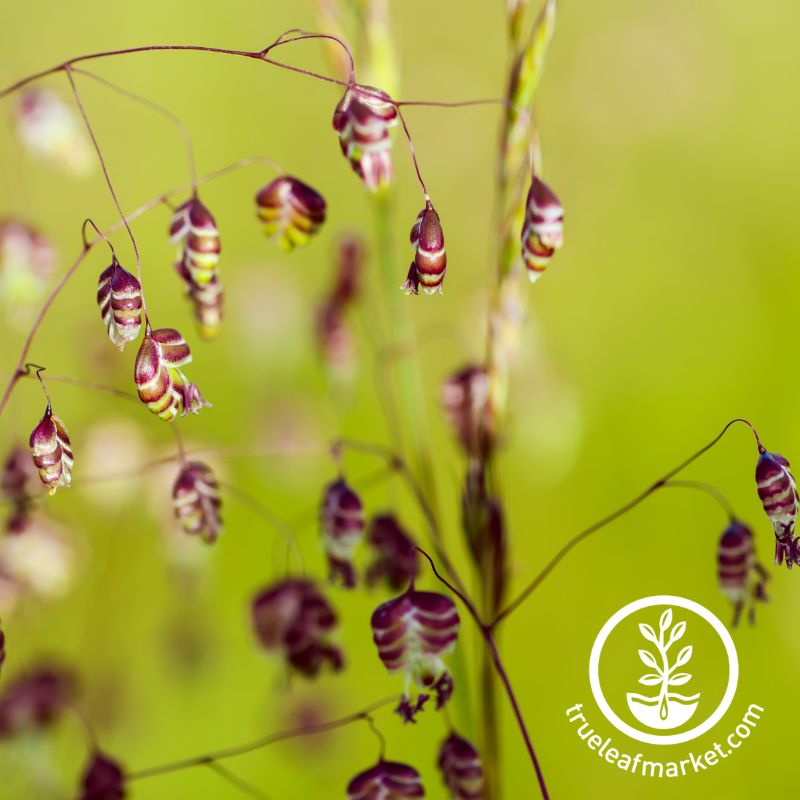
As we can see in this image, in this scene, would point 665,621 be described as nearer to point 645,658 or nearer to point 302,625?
point 645,658

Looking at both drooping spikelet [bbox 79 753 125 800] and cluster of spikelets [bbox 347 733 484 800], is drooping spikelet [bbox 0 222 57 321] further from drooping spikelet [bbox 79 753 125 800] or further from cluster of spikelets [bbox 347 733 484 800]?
cluster of spikelets [bbox 347 733 484 800]

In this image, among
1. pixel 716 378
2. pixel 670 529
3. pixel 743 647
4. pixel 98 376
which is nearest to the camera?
pixel 98 376

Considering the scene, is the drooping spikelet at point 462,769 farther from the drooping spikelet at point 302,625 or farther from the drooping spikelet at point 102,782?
the drooping spikelet at point 102,782

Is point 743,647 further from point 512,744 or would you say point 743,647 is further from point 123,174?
point 123,174

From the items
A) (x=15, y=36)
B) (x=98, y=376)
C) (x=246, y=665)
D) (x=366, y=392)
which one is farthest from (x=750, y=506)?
(x=15, y=36)

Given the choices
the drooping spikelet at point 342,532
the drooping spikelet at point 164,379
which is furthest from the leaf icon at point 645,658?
the drooping spikelet at point 164,379

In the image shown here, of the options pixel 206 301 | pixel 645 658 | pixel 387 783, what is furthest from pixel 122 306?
pixel 645 658

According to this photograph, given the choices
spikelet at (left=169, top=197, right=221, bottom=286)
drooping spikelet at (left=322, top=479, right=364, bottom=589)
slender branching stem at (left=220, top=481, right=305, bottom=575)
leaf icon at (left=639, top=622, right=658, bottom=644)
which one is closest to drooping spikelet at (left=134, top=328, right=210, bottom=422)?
spikelet at (left=169, top=197, right=221, bottom=286)
